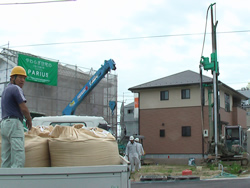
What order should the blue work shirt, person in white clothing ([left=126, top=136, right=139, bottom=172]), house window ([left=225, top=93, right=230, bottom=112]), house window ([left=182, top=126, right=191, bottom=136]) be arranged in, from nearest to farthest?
the blue work shirt, person in white clothing ([left=126, top=136, right=139, bottom=172]), house window ([left=182, top=126, right=191, bottom=136]), house window ([left=225, top=93, right=230, bottom=112])

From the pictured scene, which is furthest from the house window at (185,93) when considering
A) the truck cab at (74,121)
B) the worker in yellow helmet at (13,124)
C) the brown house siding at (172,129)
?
the worker in yellow helmet at (13,124)

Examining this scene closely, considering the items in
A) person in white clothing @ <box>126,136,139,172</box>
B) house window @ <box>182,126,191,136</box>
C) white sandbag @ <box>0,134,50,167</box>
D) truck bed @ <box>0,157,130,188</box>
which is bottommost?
person in white clothing @ <box>126,136,139,172</box>

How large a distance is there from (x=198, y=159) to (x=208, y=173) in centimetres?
1269

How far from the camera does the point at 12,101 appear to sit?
14.6 ft

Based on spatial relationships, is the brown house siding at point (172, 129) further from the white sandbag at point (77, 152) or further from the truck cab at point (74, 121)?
the white sandbag at point (77, 152)

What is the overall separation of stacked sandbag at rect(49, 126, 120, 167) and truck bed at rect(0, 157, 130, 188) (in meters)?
0.48

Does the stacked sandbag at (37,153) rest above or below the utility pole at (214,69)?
below

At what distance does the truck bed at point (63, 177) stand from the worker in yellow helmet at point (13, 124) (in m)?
0.50

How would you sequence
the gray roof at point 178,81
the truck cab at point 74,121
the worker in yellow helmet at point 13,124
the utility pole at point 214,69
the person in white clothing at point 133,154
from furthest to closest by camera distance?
the gray roof at point 178,81
the utility pole at point 214,69
the person in white clothing at point 133,154
the truck cab at point 74,121
the worker in yellow helmet at point 13,124

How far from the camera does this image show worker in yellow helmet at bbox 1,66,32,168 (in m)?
4.05

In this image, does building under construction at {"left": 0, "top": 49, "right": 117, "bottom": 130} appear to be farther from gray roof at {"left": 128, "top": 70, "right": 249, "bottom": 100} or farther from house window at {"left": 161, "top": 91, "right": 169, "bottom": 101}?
house window at {"left": 161, "top": 91, "right": 169, "bottom": 101}

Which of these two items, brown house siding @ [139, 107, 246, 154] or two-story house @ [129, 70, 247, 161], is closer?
brown house siding @ [139, 107, 246, 154]

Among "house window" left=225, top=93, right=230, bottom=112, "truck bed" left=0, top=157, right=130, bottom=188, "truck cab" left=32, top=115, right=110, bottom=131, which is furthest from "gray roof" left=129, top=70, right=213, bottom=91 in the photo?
"truck bed" left=0, top=157, right=130, bottom=188

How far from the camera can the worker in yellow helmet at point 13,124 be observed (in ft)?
13.3
